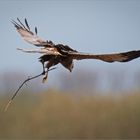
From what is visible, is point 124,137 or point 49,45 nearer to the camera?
point 49,45

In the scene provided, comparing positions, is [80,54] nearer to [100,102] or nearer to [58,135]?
[100,102]

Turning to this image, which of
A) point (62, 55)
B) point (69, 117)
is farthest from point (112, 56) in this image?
point (69, 117)

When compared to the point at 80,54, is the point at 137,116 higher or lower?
lower

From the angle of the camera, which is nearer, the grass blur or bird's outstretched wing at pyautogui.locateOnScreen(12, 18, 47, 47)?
bird's outstretched wing at pyautogui.locateOnScreen(12, 18, 47, 47)

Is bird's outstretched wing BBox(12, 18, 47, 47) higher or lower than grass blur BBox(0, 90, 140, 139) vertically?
higher

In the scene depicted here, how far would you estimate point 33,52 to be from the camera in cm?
107

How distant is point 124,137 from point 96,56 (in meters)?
19.5

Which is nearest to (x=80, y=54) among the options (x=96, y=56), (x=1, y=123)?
(x=96, y=56)

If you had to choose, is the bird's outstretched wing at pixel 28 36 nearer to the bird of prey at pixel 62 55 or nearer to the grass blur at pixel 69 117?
the bird of prey at pixel 62 55

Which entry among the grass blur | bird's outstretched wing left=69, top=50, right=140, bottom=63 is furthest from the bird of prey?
the grass blur

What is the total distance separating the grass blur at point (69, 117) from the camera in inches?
730

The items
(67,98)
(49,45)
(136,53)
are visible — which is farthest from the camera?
(67,98)

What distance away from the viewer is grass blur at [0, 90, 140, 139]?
60.8 feet

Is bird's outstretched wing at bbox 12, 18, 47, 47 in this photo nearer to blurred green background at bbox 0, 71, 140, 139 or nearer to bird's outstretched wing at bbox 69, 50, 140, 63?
bird's outstretched wing at bbox 69, 50, 140, 63
